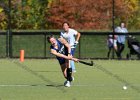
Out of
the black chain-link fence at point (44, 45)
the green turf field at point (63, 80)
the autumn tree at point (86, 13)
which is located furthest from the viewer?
the autumn tree at point (86, 13)

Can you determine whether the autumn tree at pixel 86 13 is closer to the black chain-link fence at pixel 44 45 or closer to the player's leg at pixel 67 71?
the black chain-link fence at pixel 44 45

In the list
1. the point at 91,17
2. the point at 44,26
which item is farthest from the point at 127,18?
the point at 44,26

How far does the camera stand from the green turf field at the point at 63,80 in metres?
13.8

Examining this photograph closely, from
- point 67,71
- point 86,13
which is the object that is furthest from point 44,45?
point 67,71

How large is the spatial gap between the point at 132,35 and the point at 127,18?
567 cm

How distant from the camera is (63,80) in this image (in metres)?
17.8

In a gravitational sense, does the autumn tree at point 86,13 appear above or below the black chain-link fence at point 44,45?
above

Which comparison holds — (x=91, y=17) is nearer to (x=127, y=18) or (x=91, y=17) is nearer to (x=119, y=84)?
(x=127, y=18)

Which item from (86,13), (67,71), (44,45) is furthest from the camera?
(86,13)

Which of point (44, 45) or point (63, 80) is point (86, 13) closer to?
point (44, 45)

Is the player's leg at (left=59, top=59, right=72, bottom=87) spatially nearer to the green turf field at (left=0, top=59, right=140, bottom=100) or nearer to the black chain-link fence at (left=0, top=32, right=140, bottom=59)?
the green turf field at (left=0, top=59, right=140, bottom=100)

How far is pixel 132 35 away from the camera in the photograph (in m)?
27.9

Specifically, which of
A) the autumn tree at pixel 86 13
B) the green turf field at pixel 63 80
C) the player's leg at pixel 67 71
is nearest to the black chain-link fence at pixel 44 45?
the autumn tree at pixel 86 13

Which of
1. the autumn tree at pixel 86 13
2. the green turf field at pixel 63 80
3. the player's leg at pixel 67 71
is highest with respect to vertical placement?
the autumn tree at pixel 86 13
